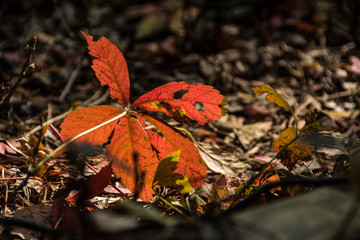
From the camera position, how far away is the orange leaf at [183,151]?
0.87m

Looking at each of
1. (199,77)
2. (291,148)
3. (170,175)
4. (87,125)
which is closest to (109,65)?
(87,125)

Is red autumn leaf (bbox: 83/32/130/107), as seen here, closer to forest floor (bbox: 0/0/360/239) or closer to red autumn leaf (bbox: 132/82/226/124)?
red autumn leaf (bbox: 132/82/226/124)

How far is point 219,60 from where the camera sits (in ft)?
8.49

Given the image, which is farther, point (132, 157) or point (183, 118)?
point (183, 118)

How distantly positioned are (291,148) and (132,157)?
486mm

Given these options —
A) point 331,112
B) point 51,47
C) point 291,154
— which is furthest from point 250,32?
point 291,154

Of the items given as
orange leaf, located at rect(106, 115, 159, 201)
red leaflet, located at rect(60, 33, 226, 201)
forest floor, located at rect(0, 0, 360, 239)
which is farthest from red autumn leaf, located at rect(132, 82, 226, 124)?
forest floor, located at rect(0, 0, 360, 239)

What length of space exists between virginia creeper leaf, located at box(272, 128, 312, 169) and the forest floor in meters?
0.05

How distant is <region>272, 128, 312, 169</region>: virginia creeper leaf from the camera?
0.91 m

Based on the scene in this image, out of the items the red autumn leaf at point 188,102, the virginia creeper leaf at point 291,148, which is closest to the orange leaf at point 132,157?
the red autumn leaf at point 188,102

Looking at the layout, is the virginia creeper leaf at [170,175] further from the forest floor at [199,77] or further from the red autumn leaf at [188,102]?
the red autumn leaf at [188,102]

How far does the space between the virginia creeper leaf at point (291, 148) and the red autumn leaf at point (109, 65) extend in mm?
528

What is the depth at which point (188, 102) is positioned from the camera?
94 centimetres

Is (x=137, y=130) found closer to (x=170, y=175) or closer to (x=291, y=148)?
(x=170, y=175)
